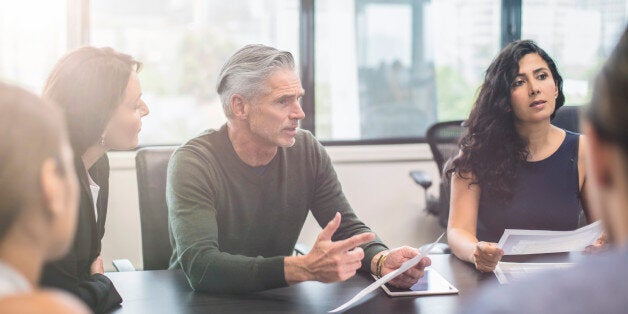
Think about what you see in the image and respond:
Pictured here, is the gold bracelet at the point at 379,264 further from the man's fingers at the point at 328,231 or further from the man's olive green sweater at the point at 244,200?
the man's fingers at the point at 328,231

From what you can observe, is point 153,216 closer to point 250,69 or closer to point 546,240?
point 250,69

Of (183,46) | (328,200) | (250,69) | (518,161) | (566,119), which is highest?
(183,46)

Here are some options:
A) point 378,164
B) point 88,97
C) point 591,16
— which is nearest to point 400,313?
point 88,97

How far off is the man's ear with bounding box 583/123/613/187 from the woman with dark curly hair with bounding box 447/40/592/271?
1.52 meters

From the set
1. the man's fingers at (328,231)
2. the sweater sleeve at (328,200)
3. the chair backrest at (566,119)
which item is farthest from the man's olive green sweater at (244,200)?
the chair backrest at (566,119)

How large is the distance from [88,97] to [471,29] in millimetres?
2936

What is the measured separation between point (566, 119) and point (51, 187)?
2237mm

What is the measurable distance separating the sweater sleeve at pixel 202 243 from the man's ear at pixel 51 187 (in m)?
0.89

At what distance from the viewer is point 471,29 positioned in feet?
14.2

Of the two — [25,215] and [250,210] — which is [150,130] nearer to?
[250,210]

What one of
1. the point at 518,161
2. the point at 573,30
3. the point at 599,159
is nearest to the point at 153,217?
the point at 518,161

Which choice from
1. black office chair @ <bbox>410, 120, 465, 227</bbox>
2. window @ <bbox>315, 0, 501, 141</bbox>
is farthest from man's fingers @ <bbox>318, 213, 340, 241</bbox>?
window @ <bbox>315, 0, 501, 141</bbox>

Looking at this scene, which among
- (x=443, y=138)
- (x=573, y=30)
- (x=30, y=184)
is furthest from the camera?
(x=573, y=30)

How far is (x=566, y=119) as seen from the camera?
274cm
